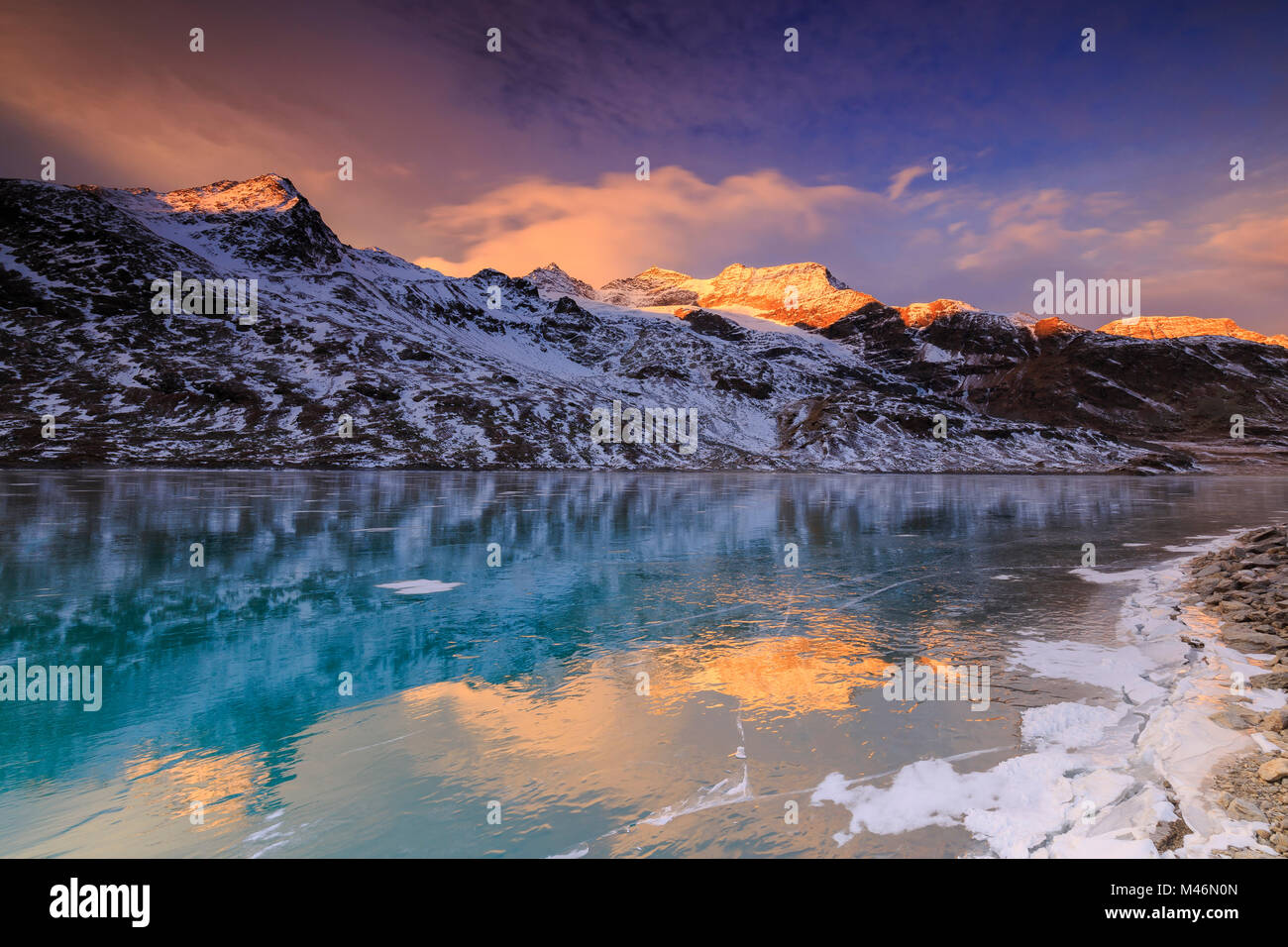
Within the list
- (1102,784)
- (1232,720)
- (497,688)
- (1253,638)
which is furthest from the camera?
(1253,638)

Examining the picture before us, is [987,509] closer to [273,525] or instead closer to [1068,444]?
[273,525]

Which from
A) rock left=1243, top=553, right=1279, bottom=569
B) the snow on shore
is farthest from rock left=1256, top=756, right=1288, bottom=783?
rock left=1243, top=553, right=1279, bottom=569

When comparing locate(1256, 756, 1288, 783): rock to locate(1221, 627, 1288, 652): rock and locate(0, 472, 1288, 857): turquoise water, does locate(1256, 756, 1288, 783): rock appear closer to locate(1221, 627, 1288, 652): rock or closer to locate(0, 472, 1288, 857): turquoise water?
locate(0, 472, 1288, 857): turquoise water

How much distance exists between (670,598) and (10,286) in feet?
674

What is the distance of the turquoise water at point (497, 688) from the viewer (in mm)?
7598

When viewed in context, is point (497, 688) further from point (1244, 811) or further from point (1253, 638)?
point (1253, 638)

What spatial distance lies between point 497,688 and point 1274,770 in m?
11.2

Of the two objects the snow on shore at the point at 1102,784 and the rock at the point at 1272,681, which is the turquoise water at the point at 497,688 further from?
the rock at the point at 1272,681

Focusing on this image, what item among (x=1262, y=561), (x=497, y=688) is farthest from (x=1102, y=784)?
(x=1262, y=561)

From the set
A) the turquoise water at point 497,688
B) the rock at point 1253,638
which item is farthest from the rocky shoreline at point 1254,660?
the turquoise water at point 497,688

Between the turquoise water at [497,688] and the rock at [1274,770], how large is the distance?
2.64m

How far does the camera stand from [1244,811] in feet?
23.0

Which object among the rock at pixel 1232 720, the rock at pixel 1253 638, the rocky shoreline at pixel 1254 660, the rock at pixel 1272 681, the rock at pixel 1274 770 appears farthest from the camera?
the rock at pixel 1253 638

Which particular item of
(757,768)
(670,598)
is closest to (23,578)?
(670,598)
